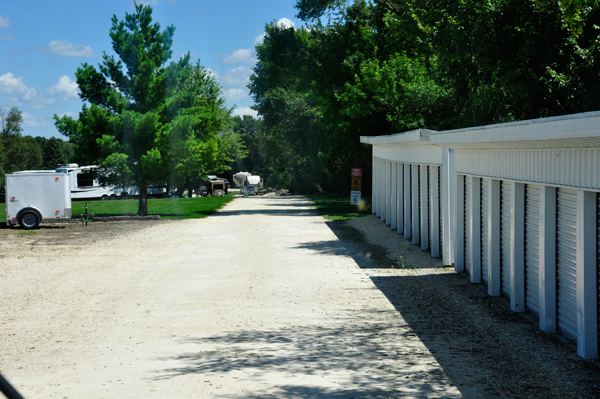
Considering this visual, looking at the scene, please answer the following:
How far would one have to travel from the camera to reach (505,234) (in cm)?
1034

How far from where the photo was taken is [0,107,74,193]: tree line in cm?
8050

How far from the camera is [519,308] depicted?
929cm

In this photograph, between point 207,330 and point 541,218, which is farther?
point 207,330

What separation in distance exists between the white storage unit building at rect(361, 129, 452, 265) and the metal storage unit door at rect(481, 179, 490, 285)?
7.09ft

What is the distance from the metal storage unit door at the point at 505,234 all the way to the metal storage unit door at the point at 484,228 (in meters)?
0.84

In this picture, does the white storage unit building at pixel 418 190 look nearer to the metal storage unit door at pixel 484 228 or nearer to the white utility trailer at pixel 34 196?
the metal storage unit door at pixel 484 228

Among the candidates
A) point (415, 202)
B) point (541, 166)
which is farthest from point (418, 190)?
point (541, 166)

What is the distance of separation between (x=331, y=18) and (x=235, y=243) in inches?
836

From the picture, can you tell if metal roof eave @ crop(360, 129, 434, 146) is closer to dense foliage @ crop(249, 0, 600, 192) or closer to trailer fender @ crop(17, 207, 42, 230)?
dense foliage @ crop(249, 0, 600, 192)

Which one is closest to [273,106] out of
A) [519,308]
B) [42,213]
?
[42,213]

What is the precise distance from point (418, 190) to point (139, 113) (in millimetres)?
15213

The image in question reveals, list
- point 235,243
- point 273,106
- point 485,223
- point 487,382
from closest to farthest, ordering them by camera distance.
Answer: point 487,382
point 485,223
point 235,243
point 273,106

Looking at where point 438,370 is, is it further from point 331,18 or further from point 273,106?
point 273,106

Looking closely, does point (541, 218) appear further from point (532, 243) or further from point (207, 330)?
point (207, 330)
